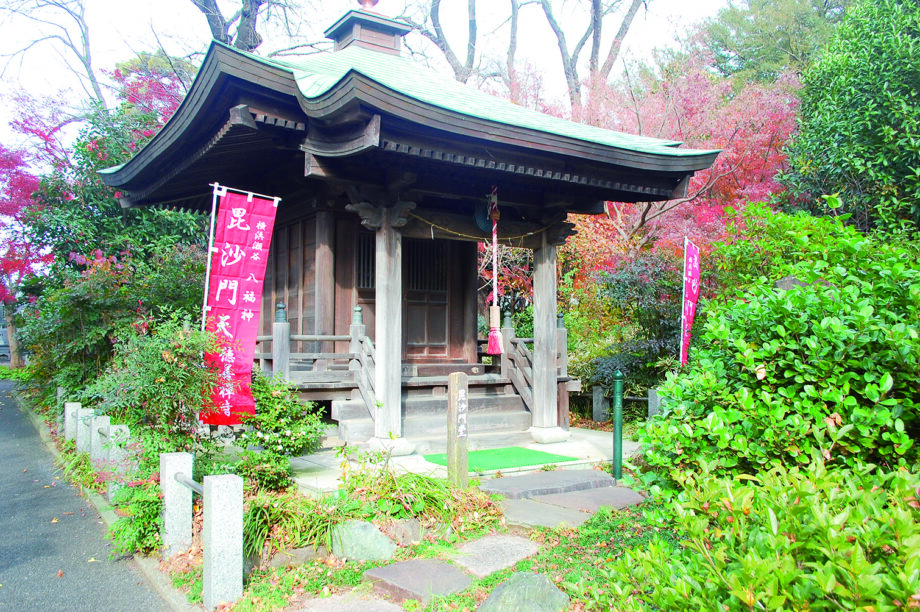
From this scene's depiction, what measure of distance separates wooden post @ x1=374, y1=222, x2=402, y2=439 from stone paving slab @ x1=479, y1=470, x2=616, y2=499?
65.4 inches

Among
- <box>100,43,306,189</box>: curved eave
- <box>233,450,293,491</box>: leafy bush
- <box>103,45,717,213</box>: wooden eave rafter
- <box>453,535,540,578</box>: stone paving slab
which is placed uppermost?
<box>100,43,306,189</box>: curved eave

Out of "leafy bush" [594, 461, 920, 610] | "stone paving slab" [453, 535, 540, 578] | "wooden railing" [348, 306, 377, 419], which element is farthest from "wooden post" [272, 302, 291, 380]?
"leafy bush" [594, 461, 920, 610]

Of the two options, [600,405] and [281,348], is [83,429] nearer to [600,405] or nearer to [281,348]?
[281,348]

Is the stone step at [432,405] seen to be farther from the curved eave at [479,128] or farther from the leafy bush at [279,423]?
the curved eave at [479,128]

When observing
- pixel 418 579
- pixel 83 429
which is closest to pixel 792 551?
pixel 418 579

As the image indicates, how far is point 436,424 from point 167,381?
13.6 feet

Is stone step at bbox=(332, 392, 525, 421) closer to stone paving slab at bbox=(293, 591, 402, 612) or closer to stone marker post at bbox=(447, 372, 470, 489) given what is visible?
stone marker post at bbox=(447, 372, 470, 489)

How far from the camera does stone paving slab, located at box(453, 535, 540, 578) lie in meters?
4.57

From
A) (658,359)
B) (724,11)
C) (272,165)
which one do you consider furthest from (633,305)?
(724,11)

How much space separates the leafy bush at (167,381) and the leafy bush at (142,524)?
0.59 m

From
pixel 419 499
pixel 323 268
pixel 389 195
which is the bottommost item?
pixel 419 499

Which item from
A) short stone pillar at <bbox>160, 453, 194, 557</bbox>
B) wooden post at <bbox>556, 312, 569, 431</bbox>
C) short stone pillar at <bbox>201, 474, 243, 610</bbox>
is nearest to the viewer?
short stone pillar at <bbox>201, 474, 243, 610</bbox>

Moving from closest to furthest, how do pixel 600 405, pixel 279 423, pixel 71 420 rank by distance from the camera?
pixel 279 423, pixel 71 420, pixel 600 405

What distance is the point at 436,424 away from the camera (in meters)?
8.76
